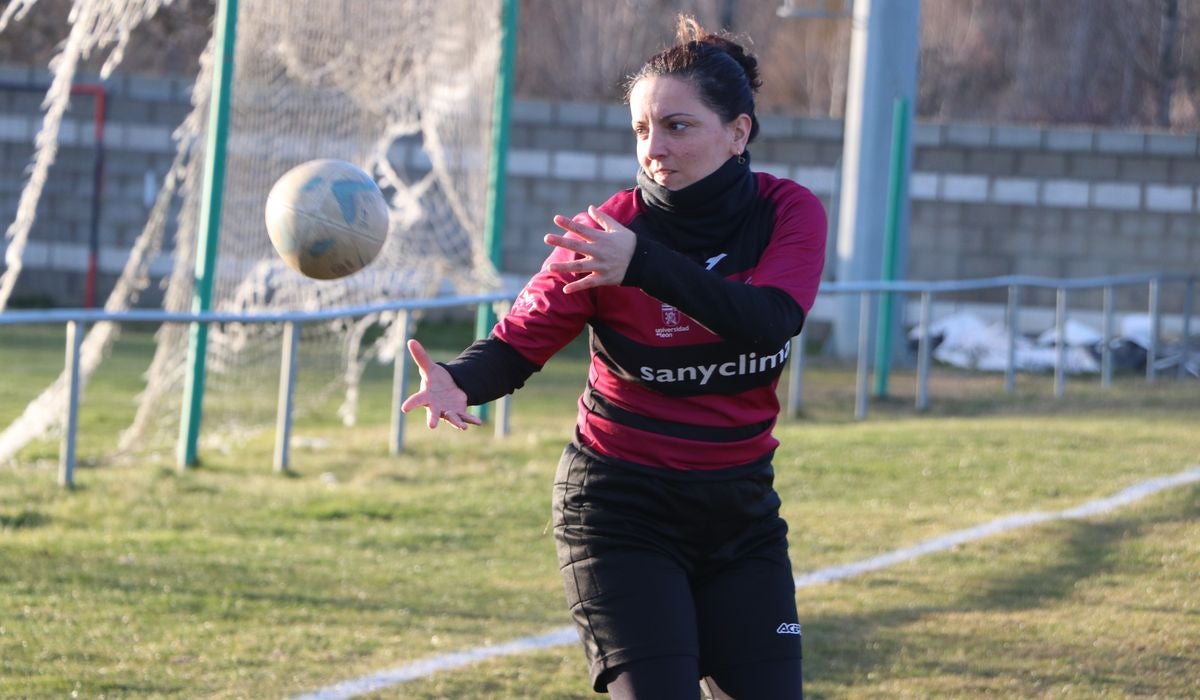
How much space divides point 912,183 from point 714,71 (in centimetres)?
1476

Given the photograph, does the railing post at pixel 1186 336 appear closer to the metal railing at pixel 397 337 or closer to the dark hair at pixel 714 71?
the metal railing at pixel 397 337

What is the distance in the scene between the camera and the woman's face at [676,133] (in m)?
3.62

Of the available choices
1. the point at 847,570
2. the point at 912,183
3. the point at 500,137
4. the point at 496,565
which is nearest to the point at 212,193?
the point at 500,137

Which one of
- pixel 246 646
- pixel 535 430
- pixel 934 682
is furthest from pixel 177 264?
pixel 934 682

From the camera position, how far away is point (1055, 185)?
1781 cm

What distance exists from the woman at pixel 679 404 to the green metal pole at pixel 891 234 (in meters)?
9.25

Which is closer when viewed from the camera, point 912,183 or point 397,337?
point 397,337

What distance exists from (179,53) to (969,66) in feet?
55.6

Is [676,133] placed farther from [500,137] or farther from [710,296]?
[500,137]

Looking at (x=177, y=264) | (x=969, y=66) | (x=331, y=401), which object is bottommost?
(x=331, y=401)

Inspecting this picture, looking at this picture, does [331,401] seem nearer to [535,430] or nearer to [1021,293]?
[535,430]

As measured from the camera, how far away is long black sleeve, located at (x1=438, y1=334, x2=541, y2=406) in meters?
3.60

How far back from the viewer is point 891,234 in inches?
528

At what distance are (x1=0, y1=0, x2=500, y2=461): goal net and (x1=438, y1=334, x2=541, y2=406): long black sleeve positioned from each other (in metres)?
5.65
